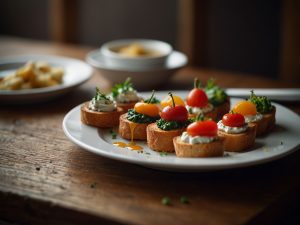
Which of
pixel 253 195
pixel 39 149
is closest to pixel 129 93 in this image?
pixel 39 149

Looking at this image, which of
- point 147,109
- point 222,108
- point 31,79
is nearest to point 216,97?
point 222,108

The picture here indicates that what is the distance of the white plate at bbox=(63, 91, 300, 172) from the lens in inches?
57.4

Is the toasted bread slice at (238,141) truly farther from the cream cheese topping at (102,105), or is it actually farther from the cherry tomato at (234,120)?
the cream cheese topping at (102,105)

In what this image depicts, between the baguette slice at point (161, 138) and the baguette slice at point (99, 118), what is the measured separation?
23cm

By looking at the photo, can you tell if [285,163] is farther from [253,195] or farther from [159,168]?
[159,168]

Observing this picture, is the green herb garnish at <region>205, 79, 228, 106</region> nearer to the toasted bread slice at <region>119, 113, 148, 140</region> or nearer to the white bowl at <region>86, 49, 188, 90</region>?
the toasted bread slice at <region>119, 113, 148, 140</region>


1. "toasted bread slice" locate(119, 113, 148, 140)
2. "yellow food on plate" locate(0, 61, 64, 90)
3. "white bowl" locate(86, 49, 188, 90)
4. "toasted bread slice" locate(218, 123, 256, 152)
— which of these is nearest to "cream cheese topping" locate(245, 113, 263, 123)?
"toasted bread slice" locate(218, 123, 256, 152)

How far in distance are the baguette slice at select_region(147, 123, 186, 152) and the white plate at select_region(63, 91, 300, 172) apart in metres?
0.03

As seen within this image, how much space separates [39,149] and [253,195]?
0.77 metres

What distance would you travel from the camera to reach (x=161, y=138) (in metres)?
1.67

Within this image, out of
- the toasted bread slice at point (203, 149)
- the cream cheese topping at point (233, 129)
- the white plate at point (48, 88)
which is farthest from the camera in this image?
the white plate at point (48, 88)

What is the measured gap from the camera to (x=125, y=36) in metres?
4.50

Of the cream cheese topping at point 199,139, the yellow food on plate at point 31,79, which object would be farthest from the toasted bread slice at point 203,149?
the yellow food on plate at point 31,79

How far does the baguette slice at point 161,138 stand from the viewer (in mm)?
1672
